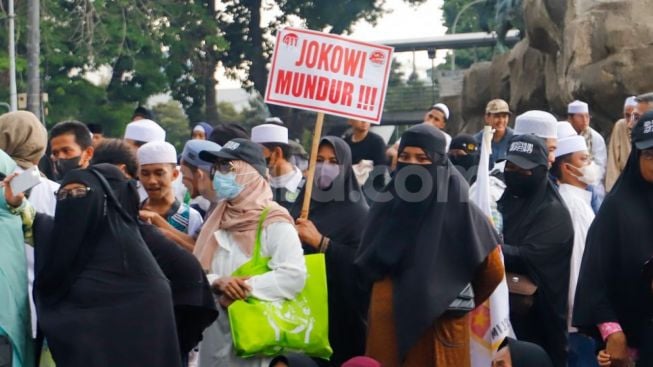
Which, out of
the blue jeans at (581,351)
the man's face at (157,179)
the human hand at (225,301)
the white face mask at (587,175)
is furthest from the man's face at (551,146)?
the human hand at (225,301)

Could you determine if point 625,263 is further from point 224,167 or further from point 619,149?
point 619,149

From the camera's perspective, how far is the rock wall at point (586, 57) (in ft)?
60.4

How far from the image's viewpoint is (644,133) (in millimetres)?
6637

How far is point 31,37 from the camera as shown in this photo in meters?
26.4

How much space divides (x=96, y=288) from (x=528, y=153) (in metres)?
2.91

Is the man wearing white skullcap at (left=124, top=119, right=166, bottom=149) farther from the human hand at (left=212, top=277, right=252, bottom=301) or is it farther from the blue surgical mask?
the human hand at (left=212, top=277, right=252, bottom=301)

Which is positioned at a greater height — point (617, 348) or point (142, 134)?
point (142, 134)

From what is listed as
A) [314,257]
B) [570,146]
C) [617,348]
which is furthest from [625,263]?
[570,146]

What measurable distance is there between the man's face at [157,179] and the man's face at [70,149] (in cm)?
66

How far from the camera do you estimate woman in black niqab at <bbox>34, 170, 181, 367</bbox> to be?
6254mm

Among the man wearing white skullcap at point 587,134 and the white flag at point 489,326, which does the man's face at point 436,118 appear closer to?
the man wearing white skullcap at point 587,134

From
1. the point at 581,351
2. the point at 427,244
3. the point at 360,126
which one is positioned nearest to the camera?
the point at 427,244

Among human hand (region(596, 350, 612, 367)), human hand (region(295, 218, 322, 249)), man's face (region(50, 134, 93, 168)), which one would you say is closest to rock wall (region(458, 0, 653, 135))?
man's face (region(50, 134, 93, 168))

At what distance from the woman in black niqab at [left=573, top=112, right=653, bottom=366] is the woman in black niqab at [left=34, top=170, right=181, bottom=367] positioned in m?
1.87
